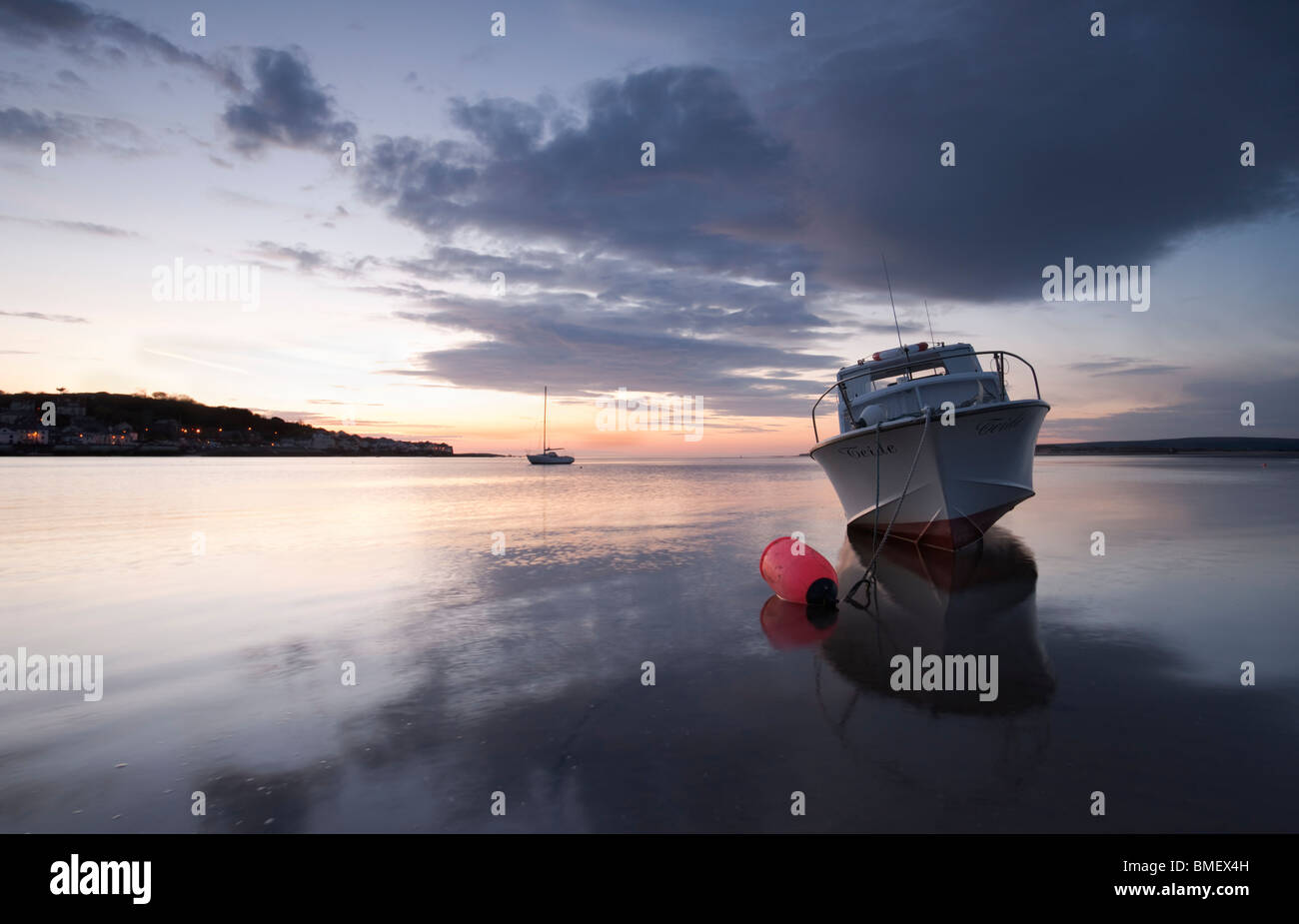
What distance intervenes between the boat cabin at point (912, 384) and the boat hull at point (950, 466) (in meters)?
0.75

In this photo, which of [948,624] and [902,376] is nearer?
[948,624]

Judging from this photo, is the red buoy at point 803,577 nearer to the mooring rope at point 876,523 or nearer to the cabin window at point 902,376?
the mooring rope at point 876,523

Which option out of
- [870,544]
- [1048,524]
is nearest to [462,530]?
[870,544]

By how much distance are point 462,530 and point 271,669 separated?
12.3m

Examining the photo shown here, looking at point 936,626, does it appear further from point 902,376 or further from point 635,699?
point 902,376

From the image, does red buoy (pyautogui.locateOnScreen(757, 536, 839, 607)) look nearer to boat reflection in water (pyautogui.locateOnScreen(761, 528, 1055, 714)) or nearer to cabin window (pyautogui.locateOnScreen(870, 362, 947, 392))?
boat reflection in water (pyautogui.locateOnScreen(761, 528, 1055, 714))

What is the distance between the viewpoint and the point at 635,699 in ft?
18.4

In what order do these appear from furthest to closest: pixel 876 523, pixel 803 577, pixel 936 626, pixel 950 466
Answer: pixel 950 466 → pixel 876 523 → pixel 803 577 → pixel 936 626

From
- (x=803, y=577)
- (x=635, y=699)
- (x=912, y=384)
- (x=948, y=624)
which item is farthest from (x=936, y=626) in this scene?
(x=912, y=384)

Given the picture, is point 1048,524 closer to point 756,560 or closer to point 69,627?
point 756,560

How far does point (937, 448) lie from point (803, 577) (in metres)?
4.89

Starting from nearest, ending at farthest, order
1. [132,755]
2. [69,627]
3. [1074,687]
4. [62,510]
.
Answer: [132,755] → [1074,687] → [69,627] → [62,510]
